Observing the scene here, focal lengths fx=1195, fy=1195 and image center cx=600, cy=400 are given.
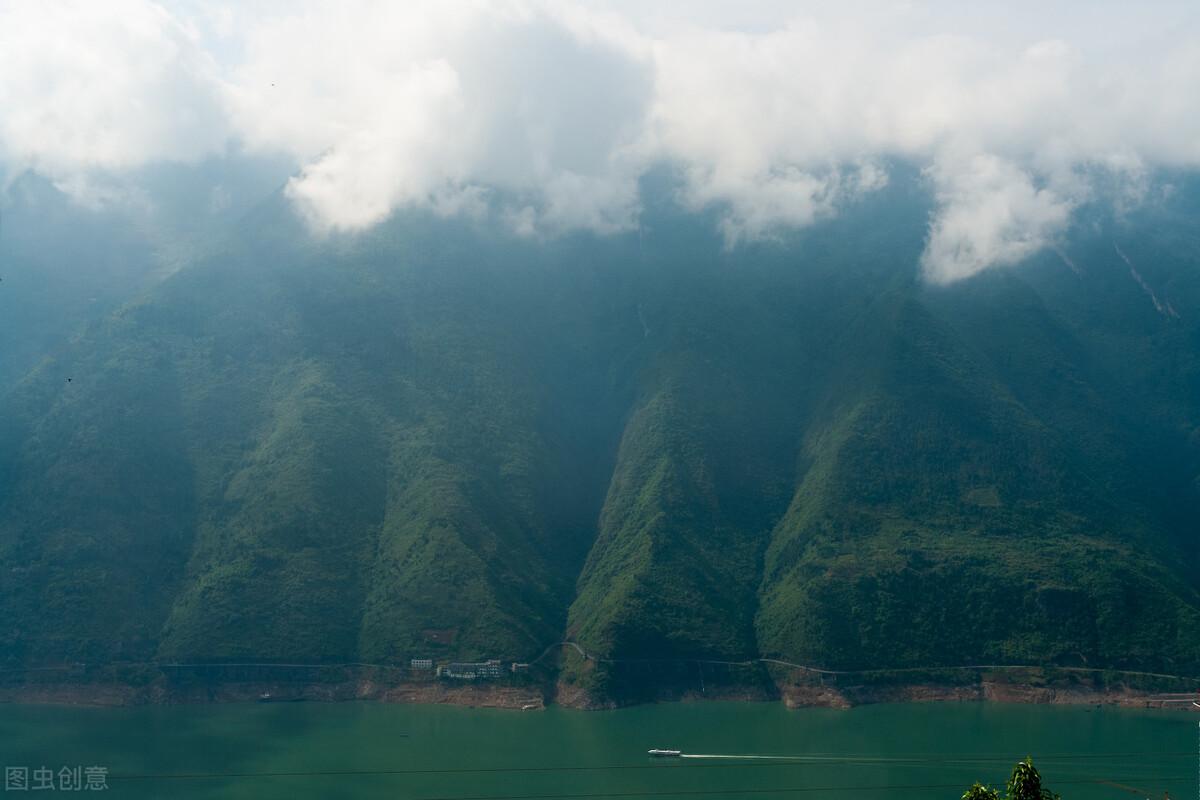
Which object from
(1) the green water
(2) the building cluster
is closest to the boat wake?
(1) the green water

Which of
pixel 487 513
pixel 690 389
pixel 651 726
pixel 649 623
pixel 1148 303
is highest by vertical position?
pixel 1148 303

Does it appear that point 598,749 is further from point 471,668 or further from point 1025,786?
point 1025,786

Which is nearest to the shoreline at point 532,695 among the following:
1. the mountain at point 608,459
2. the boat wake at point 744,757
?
the mountain at point 608,459

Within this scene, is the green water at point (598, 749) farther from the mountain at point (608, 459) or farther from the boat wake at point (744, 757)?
the mountain at point (608, 459)

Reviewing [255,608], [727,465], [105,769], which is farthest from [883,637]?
[105,769]

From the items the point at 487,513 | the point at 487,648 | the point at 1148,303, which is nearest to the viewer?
the point at 487,648

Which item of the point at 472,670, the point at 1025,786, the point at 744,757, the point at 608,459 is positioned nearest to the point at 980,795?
the point at 1025,786

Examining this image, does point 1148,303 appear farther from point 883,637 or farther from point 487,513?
point 487,513
